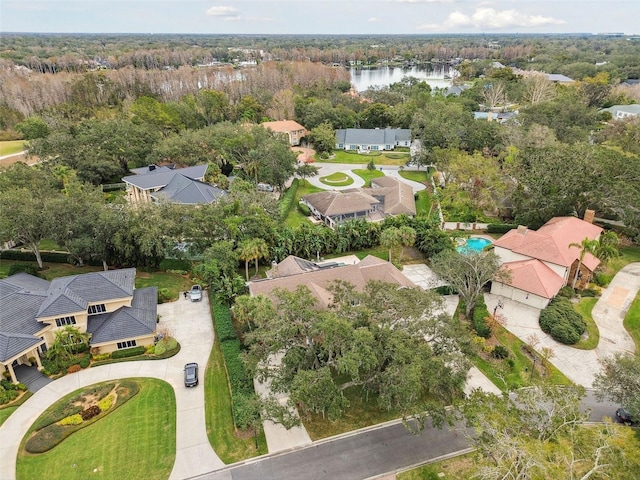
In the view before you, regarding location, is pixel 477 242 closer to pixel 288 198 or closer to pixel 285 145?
pixel 288 198

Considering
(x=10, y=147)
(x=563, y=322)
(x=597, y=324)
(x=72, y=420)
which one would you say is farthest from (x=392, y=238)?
(x=10, y=147)

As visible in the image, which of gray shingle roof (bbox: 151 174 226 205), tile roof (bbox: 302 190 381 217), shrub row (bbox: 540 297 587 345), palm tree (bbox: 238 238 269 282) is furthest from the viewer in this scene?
tile roof (bbox: 302 190 381 217)

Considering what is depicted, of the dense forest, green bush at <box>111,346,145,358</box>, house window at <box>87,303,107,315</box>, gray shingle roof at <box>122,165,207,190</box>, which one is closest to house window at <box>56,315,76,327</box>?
house window at <box>87,303,107,315</box>

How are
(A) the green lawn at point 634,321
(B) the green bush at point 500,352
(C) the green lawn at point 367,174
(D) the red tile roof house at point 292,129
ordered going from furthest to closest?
(D) the red tile roof house at point 292,129
(C) the green lawn at point 367,174
(A) the green lawn at point 634,321
(B) the green bush at point 500,352

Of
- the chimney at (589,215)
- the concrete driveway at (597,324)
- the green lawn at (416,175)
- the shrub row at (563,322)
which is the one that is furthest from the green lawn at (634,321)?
the green lawn at (416,175)

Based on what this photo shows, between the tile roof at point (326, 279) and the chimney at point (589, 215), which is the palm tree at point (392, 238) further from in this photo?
the chimney at point (589, 215)

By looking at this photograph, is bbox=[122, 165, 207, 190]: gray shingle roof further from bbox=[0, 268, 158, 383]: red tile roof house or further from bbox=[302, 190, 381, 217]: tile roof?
bbox=[0, 268, 158, 383]: red tile roof house

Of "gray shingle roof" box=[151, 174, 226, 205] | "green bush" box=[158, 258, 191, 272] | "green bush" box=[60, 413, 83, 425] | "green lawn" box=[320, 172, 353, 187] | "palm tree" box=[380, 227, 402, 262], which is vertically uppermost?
"gray shingle roof" box=[151, 174, 226, 205]
